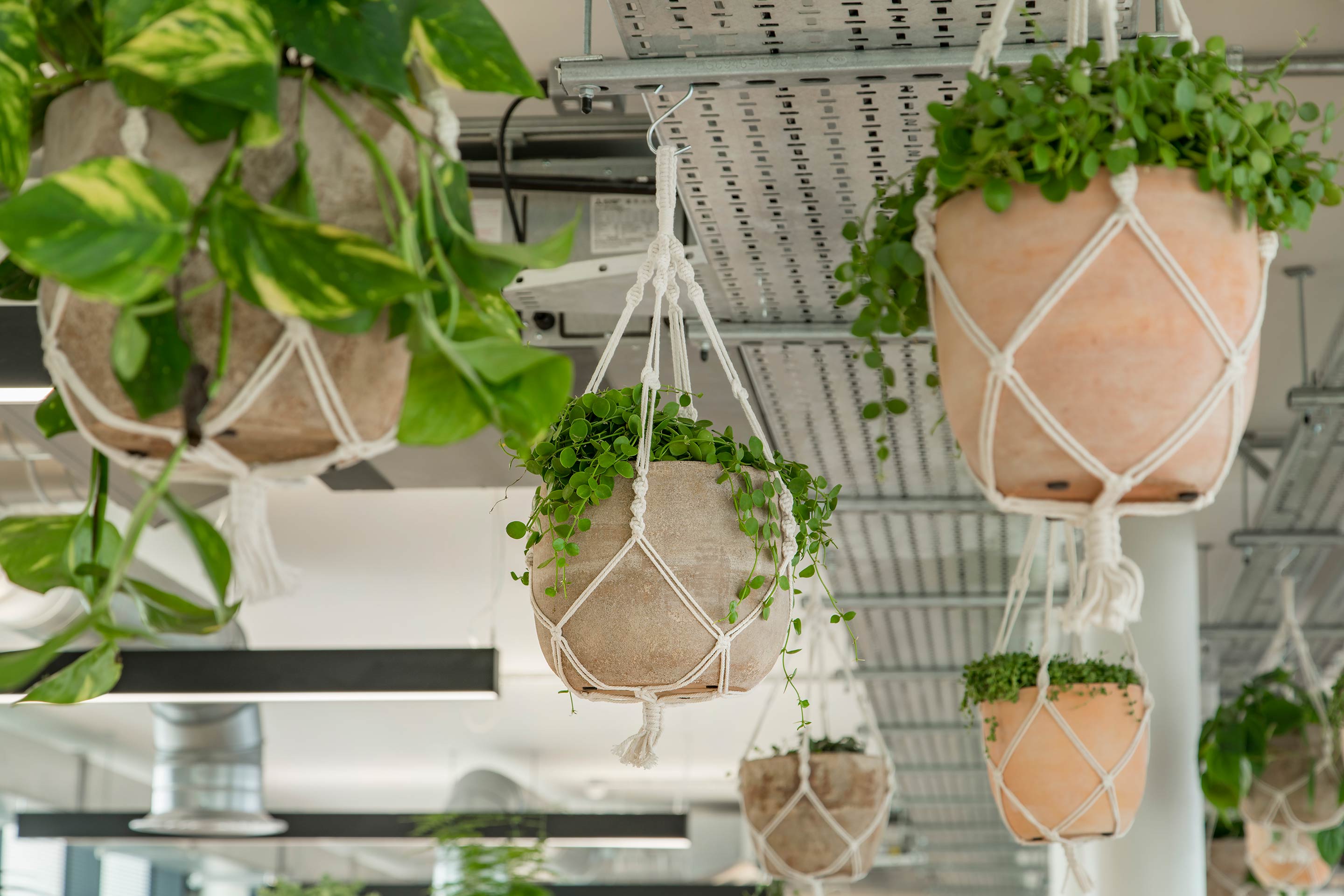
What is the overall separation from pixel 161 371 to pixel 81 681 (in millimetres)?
366

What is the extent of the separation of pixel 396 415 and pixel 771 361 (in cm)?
178

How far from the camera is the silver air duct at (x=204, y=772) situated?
6.71m

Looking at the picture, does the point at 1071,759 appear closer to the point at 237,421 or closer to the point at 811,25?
the point at 811,25

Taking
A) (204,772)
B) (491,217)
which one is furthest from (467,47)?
(204,772)

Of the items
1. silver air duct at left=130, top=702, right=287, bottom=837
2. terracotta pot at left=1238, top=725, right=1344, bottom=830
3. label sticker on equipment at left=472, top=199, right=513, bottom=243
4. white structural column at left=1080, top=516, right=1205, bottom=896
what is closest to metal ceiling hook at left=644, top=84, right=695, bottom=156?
label sticker on equipment at left=472, top=199, right=513, bottom=243

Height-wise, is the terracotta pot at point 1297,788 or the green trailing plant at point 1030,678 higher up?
the green trailing plant at point 1030,678

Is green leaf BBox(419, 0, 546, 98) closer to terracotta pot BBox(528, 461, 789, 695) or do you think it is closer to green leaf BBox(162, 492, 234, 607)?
green leaf BBox(162, 492, 234, 607)

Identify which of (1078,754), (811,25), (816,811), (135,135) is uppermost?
(811,25)

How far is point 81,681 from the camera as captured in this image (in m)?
1.06

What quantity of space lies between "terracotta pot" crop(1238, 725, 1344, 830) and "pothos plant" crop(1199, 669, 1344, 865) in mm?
10

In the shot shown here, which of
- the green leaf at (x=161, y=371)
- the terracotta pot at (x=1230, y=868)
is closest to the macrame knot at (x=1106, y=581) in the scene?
the green leaf at (x=161, y=371)

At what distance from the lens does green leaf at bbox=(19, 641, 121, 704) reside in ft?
3.46

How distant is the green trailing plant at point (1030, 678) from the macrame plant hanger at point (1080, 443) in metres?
1.65

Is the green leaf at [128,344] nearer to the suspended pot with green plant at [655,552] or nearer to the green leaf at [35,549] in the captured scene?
the green leaf at [35,549]
